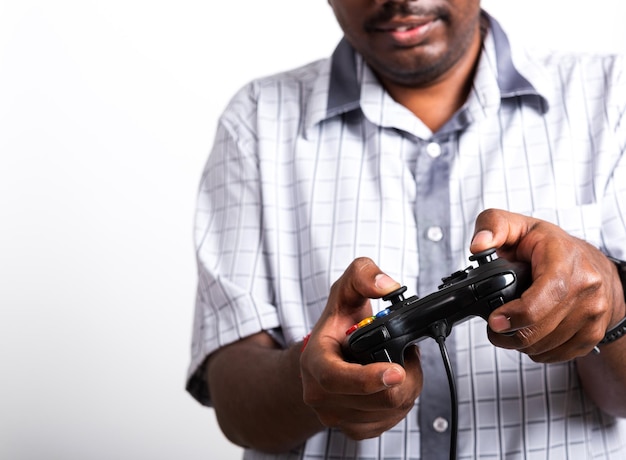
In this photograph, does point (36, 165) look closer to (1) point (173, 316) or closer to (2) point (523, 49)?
(1) point (173, 316)

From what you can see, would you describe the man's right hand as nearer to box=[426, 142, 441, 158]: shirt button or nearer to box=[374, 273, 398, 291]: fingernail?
box=[374, 273, 398, 291]: fingernail

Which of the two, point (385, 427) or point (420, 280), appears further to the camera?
point (420, 280)

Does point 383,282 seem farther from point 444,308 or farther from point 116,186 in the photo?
point 116,186

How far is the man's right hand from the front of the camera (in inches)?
31.2

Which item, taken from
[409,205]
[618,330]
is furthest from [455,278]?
[409,205]

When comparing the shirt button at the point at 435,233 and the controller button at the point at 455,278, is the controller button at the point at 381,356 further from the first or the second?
the shirt button at the point at 435,233

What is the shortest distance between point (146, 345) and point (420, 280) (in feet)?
3.37

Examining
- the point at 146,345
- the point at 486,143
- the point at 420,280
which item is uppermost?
the point at 486,143

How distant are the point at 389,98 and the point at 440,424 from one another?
420 mm

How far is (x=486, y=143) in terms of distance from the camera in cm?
121

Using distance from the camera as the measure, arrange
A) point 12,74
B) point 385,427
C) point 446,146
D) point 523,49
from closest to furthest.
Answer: point 385,427
point 446,146
point 523,49
point 12,74

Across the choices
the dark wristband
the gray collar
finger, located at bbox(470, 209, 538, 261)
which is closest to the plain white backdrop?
the gray collar

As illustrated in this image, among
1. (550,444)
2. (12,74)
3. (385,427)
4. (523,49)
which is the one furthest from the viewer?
(12,74)

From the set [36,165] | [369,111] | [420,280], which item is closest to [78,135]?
[36,165]
